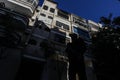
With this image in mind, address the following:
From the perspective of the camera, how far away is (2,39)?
545 inches

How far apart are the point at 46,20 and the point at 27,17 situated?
13.5ft

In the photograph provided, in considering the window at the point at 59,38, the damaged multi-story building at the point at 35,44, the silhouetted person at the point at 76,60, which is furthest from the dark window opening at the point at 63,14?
the silhouetted person at the point at 76,60

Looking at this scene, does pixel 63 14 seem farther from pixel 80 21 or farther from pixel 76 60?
pixel 76 60

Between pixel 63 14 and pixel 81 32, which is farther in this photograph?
pixel 63 14

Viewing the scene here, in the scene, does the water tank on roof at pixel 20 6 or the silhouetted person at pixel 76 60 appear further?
the water tank on roof at pixel 20 6

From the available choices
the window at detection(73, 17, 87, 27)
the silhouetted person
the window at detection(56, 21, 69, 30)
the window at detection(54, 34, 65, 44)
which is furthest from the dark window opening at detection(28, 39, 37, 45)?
the window at detection(73, 17, 87, 27)

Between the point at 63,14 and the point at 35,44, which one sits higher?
the point at 63,14

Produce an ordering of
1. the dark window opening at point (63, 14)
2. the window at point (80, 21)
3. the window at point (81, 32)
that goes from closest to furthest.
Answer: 1. the window at point (81, 32)
2. the dark window opening at point (63, 14)
3. the window at point (80, 21)

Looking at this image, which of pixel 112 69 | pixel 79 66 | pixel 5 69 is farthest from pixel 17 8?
pixel 112 69

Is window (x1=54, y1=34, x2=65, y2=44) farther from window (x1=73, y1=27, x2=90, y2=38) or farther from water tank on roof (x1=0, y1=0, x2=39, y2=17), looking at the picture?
water tank on roof (x1=0, y1=0, x2=39, y2=17)

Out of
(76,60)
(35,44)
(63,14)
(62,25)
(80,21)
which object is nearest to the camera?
(76,60)

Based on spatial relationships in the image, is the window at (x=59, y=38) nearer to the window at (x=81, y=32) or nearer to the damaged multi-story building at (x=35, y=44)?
the damaged multi-story building at (x=35, y=44)

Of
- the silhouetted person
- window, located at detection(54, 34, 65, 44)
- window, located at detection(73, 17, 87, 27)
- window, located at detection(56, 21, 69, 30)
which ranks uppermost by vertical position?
window, located at detection(73, 17, 87, 27)

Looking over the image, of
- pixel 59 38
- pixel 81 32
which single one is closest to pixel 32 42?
pixel 59 38
